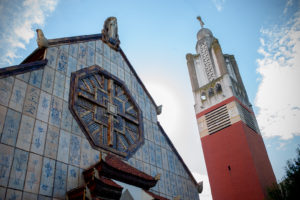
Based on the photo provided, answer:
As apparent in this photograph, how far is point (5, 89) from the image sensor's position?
9094mm

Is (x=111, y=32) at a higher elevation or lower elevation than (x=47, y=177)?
higher

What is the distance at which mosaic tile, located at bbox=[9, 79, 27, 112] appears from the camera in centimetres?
909

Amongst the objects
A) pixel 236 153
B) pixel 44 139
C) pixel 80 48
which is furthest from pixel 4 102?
pixel 236 153

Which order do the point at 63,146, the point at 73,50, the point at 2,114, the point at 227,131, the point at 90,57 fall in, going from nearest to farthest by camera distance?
the point at 2,114 < the point at 63,146 < the point at 73,50 < the point at 90,57 < the point at 227,131

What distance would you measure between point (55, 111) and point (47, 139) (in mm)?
1268

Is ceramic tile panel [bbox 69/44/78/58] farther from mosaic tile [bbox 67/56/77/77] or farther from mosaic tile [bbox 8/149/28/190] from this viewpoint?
mosaic tile [bbox 8/149/28/190]

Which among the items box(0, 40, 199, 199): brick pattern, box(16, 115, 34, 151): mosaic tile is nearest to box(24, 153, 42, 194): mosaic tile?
box(0, 40, 199, 199): brick pattern

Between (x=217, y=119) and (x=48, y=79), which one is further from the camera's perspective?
(x=217, y=119)

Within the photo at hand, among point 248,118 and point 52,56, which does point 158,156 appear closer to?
point 52,56

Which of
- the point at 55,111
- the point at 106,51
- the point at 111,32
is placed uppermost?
the point at 111,32

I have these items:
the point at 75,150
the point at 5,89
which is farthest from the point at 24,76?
the point at 75,150

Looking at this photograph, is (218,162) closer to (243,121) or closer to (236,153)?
(236,153)

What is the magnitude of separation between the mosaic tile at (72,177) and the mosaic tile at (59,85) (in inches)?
114

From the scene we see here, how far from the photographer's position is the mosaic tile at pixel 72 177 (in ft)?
30.6
